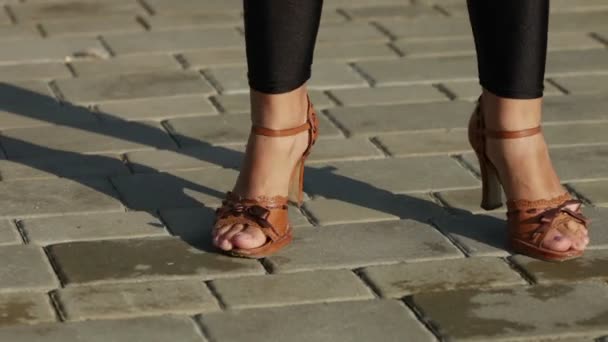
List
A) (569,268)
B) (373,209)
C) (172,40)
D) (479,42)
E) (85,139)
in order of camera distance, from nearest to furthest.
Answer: (569,268), (479,42), (373,209), (85,139), (172,40)

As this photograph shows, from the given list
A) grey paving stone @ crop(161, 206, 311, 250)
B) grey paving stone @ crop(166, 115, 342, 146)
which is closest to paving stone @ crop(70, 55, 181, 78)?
grey paving stone @ crop(166, 115, 342, 146)

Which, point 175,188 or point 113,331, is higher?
point 175,188

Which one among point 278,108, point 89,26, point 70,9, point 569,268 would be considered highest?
point 70,9

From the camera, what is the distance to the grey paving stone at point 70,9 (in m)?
5.60

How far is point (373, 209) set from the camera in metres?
3.69

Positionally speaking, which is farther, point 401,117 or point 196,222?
point 401,117

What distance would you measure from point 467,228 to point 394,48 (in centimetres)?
172

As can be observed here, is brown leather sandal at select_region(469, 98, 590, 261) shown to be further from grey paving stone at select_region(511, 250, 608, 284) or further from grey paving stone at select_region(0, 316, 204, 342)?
grey paving stone at select_region(0, 316, 204, 342)

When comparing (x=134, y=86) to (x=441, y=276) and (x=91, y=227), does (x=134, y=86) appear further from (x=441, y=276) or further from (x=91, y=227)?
(x=441, y=276)

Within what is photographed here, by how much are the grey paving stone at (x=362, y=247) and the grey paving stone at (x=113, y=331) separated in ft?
1.26

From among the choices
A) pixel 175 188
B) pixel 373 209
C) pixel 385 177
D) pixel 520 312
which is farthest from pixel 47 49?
pixel 520 312

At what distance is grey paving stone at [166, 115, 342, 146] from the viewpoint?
167 inches

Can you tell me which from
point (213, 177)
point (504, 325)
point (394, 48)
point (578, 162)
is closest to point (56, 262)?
point (213, 177)

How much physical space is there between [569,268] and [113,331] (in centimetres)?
99
